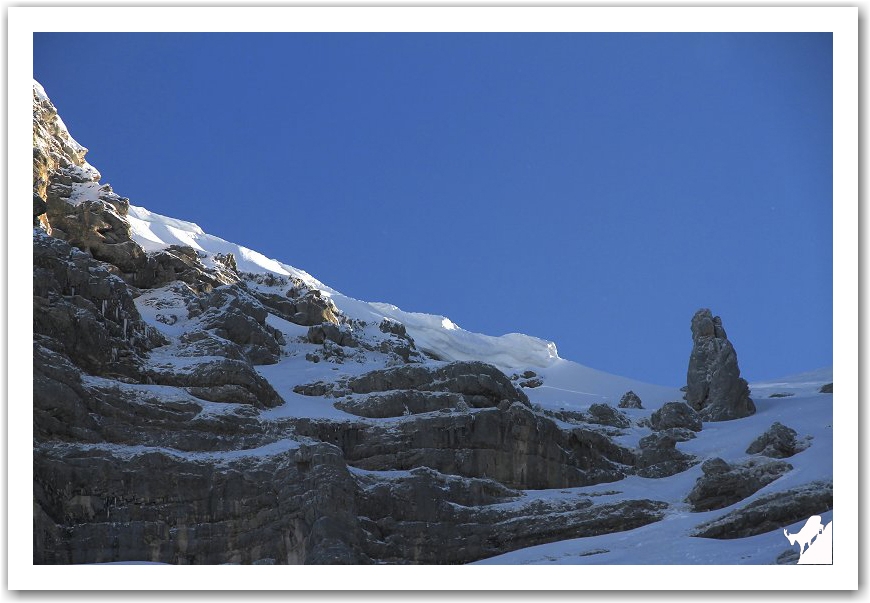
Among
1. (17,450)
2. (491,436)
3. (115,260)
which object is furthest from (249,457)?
(115,260)

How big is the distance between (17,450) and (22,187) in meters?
7.52

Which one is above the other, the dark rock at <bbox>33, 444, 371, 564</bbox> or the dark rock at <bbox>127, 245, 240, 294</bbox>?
the dark rock at <bbox>127, 245, 240, 294</bbox>

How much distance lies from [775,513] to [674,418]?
3152cm

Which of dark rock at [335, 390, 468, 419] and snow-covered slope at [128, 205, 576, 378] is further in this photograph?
snow-covered slope at [128, 205, 576, 378]

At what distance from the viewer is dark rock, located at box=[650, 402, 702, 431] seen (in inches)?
3265

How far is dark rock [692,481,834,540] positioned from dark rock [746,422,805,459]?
579 inches

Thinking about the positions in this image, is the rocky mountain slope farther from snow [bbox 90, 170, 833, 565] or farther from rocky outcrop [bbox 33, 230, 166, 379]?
snow [bbox 90, 170, 833, 565]

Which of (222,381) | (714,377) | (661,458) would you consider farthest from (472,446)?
(714,377)

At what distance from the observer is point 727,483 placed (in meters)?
60.9

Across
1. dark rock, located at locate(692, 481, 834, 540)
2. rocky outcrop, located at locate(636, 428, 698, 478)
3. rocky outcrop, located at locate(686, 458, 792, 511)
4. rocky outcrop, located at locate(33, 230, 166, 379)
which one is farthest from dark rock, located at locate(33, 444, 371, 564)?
rocky outcrop, located at locate(636, 428, 698, 478)

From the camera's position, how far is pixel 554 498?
61938 mm

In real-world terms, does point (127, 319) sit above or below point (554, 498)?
above

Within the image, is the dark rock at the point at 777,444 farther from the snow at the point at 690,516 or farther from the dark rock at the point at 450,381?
the dark rock at the point at 450,381
